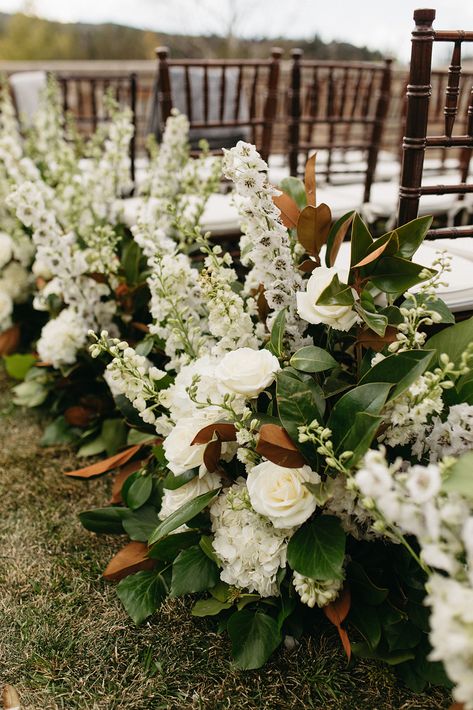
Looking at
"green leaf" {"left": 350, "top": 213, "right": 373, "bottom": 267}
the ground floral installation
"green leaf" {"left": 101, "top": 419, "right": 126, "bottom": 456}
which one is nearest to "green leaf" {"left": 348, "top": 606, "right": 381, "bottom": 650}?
the ground floral installation

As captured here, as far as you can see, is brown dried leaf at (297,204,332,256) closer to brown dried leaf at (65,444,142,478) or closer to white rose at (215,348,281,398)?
white rose at (215,348,281,398)

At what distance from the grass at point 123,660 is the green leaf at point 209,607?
0.06 metres

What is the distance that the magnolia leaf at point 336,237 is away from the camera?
118 centimetres

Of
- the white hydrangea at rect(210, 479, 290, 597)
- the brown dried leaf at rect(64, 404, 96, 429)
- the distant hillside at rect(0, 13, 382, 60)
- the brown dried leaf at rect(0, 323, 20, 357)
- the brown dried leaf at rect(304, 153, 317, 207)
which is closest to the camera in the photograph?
the white hydrangea at rect(210, 479, 290, 597)

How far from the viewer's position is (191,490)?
3.89 feet

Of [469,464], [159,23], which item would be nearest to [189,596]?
[469,464]

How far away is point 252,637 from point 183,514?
8.7 inches

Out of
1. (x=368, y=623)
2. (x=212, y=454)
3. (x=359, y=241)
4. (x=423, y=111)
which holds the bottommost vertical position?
(x=368, y=623)

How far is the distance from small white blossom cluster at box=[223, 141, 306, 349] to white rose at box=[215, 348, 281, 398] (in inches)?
5.6

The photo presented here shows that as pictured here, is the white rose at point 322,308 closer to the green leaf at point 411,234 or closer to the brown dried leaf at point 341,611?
the green leaf at point 411,234

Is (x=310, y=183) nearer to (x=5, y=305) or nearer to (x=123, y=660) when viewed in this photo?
(x=123, y=660)

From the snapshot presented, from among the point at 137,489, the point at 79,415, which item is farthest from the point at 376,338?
the point at 79,415

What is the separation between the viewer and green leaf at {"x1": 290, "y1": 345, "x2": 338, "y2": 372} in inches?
41.9

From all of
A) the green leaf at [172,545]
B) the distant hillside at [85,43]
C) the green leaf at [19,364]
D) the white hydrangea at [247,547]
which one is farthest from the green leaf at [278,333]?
the distant hillside at [85,43]
